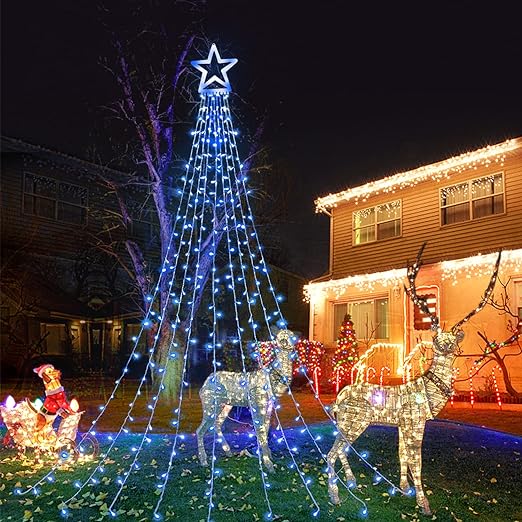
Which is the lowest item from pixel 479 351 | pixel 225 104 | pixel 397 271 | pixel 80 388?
pixel 80 388

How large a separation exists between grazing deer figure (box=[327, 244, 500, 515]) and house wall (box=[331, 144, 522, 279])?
10941 mm

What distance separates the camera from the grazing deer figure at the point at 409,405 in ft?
20.0

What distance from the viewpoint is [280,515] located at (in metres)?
6.02

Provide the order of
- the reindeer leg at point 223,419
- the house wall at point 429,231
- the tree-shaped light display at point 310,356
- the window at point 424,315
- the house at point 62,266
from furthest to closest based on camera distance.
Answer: the house at point 62,266 < the tree-shaped light display at point 310,356 < the window at point 424,315 < the house wall at point 429,231 < the reindeer leg at point 223,419

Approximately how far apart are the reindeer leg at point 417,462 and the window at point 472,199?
39.8 ft

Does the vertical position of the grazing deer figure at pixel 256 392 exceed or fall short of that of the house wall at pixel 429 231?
it falls short

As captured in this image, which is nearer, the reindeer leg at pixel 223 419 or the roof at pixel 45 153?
the reindeer leg at pixel 223 419

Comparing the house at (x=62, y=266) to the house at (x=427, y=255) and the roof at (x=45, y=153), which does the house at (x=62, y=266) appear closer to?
the roof at (x=45, y=153)

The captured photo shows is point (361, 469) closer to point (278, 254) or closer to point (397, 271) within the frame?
point (397, 271)

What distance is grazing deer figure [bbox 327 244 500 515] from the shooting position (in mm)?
6105

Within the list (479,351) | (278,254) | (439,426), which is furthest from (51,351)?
(439,426)

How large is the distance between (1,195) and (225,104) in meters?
18.5

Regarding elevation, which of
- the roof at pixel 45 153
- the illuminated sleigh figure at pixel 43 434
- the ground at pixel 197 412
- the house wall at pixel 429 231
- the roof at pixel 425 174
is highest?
the roof at pixel 45 153

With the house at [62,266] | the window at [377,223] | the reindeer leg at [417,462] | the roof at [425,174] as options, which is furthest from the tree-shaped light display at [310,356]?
the reindeer leg at [417,462]
